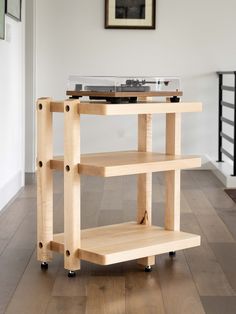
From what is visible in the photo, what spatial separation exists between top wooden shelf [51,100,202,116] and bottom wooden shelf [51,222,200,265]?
57 centimetres

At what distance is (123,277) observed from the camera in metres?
3.08

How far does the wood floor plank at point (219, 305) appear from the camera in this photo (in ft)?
8.62

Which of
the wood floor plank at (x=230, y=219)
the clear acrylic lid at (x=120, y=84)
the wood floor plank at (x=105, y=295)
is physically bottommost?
the wood floor plank at (x=230, y=219)

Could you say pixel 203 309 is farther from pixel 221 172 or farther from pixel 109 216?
pixel 221 172

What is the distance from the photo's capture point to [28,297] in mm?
2783

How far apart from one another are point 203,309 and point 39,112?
1120 millimetres

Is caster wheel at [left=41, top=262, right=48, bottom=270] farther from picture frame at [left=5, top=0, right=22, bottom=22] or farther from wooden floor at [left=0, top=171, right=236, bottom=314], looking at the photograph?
picture frame at [left=5, top=0, right=22, bottom=22]

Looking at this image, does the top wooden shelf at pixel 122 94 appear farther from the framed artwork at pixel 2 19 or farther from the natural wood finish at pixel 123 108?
the framed artwork at pixel 2 19

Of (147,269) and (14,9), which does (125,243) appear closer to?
(147,269)

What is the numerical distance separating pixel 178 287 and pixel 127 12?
4242mm

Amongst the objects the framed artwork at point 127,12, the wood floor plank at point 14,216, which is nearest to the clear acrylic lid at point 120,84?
the wood floor plank at point 14,216

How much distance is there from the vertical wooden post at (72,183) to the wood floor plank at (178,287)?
390 mm

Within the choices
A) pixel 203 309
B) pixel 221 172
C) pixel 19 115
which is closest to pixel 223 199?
pixel 221 172

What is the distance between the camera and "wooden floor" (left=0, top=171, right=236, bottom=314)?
2.68 meters
